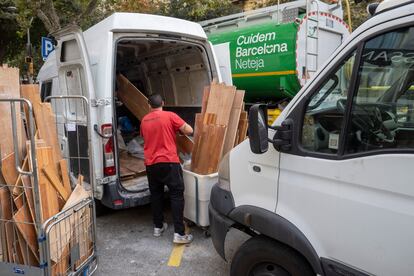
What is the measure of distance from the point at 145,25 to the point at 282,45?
2.96 meters

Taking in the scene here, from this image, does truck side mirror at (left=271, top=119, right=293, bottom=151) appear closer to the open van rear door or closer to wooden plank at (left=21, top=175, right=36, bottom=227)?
wooden plank at (left=21, top=175, right=36, bottom=227)

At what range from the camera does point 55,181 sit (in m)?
2.97

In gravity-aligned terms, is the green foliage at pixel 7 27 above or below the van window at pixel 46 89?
above

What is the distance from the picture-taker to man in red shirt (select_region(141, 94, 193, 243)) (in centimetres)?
402

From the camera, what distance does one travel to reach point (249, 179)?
2.64m

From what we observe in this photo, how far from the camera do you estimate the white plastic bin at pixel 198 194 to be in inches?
156

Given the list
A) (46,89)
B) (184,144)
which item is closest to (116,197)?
(184,144)

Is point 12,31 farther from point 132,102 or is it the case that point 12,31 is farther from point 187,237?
point 187,237

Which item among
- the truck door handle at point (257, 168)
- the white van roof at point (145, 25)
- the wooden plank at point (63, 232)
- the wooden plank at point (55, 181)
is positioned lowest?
the wooden plank at point (63, 232)

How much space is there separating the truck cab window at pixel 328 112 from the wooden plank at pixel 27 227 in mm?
2082

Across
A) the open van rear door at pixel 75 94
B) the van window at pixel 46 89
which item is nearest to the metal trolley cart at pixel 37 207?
the open van rear door at pixel 75 94

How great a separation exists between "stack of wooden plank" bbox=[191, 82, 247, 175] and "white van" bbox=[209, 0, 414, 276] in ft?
4.69

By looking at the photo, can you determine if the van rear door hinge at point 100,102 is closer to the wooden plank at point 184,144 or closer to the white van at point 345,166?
the wooden plank at point 184,144

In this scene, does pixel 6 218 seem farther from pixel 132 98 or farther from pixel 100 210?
pixel 132 98
